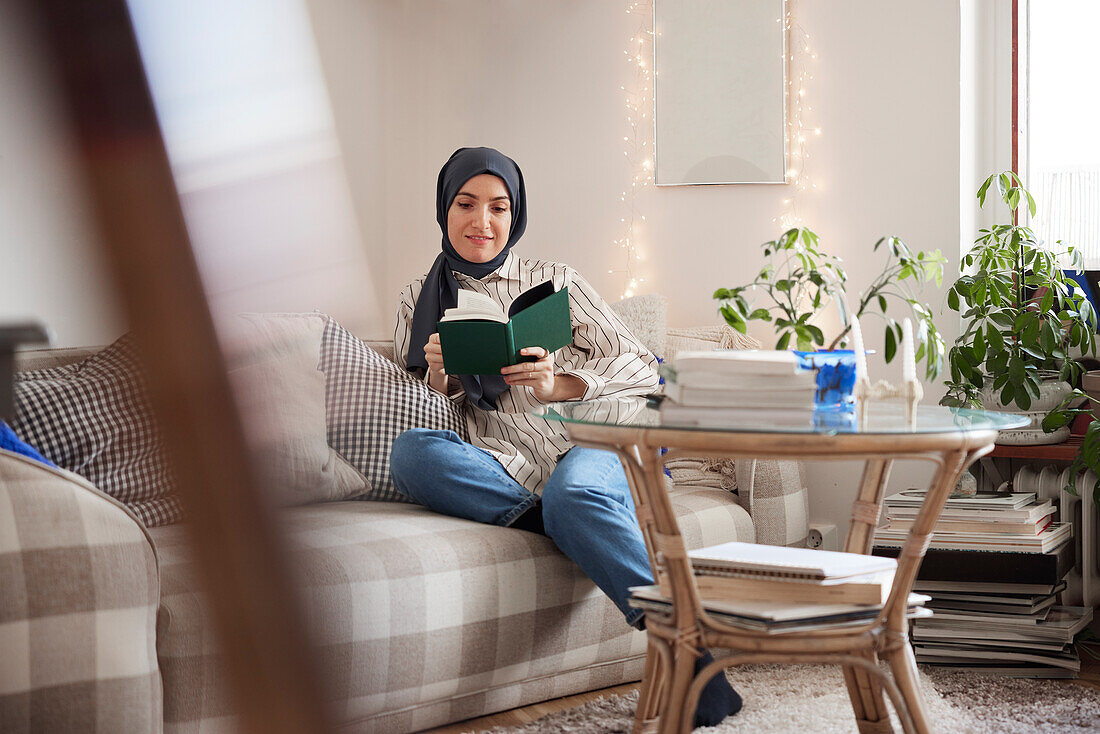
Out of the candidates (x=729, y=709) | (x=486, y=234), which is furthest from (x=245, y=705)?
(x=486, y=234)

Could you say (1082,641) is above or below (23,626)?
below

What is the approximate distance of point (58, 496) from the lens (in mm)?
1077

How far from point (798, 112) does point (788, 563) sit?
1.57 m

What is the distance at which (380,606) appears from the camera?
1.42 metres

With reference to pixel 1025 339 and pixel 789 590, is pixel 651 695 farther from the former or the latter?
pixel 1025 339

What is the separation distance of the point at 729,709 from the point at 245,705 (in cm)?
143

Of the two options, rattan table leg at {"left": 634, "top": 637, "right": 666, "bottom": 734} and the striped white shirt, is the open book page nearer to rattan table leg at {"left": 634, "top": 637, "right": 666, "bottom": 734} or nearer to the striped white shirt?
the striped white shirt

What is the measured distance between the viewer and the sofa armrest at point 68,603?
3.42 ft

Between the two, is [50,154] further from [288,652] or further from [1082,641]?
[1082,641]

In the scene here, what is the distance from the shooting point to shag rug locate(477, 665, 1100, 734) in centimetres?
149

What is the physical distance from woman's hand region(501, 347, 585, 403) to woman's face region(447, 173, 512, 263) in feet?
1.31

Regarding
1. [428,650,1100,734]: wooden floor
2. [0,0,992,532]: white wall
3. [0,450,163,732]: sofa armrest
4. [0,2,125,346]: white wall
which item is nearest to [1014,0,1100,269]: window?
[0,0,992,532]: white wall

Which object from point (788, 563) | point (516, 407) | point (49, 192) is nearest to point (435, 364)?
point (516, 407)

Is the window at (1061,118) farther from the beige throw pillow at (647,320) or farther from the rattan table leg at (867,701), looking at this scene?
the rattan table leg at (867,701)
